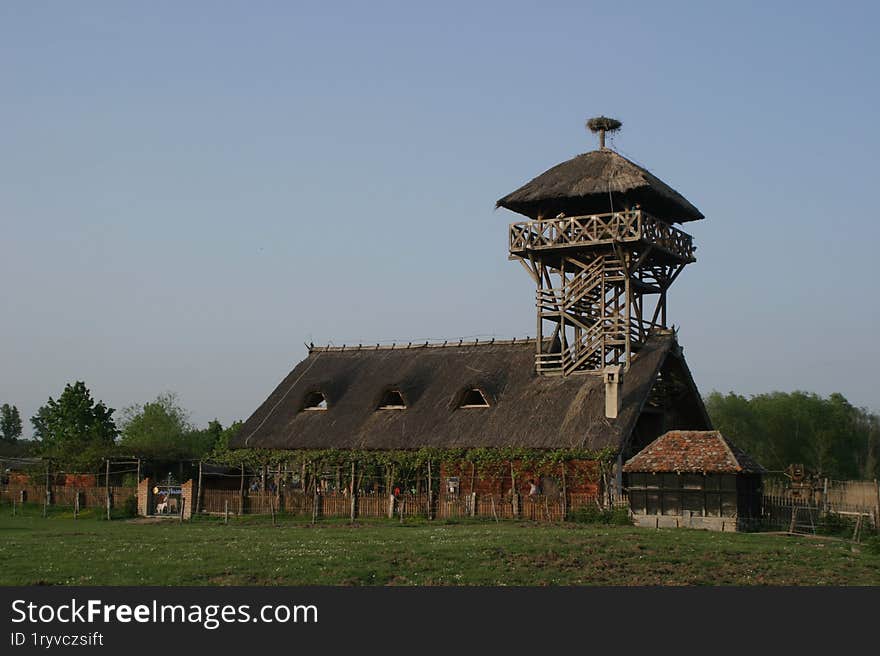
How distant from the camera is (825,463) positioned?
72875 mm

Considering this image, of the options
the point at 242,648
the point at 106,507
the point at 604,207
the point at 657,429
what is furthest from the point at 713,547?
the point at 106,507

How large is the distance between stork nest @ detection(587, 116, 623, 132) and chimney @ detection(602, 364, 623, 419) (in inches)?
467

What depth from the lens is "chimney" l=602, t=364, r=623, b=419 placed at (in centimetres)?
3834

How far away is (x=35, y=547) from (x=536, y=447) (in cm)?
1855

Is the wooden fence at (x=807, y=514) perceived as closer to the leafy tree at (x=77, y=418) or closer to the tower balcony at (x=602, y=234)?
the tower balcony at (x=602, y=234)

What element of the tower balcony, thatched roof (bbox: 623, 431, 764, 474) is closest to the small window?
the tower balcony

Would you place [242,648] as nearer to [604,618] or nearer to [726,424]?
[604,618]

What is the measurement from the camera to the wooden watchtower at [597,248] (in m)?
41.8

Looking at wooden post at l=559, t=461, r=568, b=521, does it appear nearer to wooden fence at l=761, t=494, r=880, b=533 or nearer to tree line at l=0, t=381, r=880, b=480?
wooden fence at l=761, t=494, r=880, b=533

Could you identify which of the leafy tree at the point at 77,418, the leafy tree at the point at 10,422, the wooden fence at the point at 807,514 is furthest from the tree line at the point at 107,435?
the leafy tree at the point at 10,422

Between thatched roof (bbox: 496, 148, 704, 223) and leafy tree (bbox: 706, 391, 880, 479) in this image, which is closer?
thatched roof (bbox: 496, 148, 704, 223)

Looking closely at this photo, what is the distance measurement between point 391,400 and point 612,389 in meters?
10.4

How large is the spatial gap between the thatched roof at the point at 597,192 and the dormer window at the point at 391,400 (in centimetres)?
875

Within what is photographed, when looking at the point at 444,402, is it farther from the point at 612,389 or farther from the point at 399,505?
the point at 612,389
